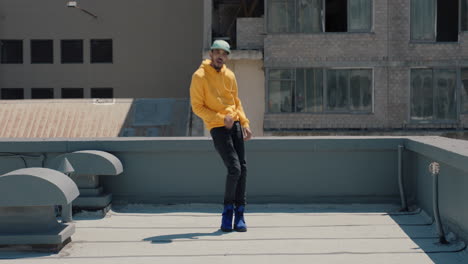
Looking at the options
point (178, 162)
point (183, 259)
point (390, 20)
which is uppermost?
point (390, 20)

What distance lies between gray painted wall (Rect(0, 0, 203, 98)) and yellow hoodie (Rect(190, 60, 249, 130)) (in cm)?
2734

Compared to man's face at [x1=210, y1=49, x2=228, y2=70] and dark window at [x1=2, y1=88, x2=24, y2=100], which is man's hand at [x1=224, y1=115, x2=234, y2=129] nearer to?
man's face at [x1=210, y1=49, x2=228, y2=70]

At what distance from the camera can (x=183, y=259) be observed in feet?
17.0

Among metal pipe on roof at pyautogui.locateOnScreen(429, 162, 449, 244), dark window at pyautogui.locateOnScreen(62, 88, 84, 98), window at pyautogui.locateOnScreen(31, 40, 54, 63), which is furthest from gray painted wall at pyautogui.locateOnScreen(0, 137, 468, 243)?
window at pyautogui.locateOnScreen(31, 40, 54, 63)

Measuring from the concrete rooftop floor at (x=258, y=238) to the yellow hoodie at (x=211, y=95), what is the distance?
1.08m

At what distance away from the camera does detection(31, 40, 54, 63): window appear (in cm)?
3522

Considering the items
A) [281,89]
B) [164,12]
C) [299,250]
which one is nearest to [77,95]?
[164,12]

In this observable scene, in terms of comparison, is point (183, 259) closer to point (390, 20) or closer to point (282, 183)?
point (282, 183)

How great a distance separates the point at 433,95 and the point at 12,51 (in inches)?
872

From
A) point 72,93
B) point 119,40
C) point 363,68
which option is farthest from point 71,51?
point 363,68

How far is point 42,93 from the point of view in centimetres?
3497

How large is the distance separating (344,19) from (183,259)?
19.8 m

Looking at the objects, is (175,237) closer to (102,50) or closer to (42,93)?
(102,50)

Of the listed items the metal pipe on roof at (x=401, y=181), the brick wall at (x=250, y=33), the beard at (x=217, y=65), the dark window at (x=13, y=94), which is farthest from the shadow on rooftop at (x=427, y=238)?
the dark window at (x=13, y=94)
